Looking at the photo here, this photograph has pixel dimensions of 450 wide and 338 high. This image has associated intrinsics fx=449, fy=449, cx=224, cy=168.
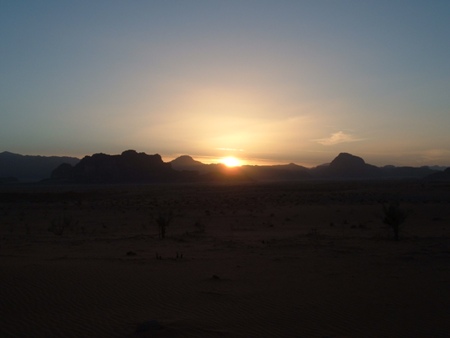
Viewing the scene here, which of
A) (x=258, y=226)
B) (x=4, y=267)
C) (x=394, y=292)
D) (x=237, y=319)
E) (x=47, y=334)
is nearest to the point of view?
(x=47, y=334)

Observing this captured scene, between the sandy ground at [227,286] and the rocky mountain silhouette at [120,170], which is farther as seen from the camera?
the rocky mountain silhouette at [120,170]

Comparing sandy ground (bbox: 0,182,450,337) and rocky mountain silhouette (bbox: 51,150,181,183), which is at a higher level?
rocky mountain silhouette (bbox: 51,150,181,183)

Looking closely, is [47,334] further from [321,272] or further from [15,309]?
[321,272]

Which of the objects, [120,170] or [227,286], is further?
[120,170]

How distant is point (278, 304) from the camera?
9.76 meters

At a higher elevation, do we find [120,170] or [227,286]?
[120,170]

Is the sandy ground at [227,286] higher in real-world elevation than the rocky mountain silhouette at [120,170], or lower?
lower

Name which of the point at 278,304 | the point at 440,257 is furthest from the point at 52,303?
the point at 440,257

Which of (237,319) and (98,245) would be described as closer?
(237,319)

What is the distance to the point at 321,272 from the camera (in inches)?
510

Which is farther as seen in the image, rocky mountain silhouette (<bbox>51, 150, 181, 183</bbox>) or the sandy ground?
rocky mountain silhouette (<bbox>51, 150, 181, 183</bbox>)

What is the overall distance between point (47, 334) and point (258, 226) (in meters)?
19.9

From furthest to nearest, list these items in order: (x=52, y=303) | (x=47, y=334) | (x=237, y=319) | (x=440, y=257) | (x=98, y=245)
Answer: (x=98, y=245) → (x=440, y=257) → (x=52, y=303) → (x=237, y=319) → (x=47, y=334)

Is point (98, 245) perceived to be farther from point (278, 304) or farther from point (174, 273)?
point (278, 304)
